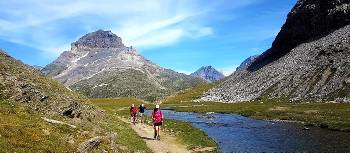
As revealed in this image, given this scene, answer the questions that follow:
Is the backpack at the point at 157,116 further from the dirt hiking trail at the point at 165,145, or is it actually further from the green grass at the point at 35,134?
the green grass at the point at 35,134

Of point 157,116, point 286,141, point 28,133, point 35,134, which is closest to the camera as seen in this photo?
point 28,133

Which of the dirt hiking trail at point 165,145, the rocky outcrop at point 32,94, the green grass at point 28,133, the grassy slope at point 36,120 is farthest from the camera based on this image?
the dirt hiking trail at point 165,145

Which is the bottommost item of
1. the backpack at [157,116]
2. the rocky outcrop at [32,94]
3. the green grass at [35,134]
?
the green grass at [35,134]

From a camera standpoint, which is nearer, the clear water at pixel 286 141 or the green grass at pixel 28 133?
the green grass at pixel 28 133

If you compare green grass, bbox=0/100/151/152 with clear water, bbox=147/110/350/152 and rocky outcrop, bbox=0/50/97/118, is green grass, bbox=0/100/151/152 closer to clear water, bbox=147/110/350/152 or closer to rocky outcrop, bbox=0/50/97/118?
rocky outcrop, bbox=0/50/97/118

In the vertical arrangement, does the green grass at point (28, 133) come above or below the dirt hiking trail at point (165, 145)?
above

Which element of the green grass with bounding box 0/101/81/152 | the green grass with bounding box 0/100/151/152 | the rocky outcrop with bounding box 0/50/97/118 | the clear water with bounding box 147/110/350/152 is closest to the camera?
the green grass with bounding box 0/101/81/152

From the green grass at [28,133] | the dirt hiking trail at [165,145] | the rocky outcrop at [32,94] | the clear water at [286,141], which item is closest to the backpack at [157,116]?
the dirt hiking trail at [165,145]

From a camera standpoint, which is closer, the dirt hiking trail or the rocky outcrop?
the rocky outcrop

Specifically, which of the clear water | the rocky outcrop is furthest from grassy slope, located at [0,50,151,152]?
the clear water

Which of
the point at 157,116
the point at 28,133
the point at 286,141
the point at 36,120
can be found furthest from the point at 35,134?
the point at 286,141

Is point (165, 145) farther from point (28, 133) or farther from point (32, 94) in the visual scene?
point (28, 133)

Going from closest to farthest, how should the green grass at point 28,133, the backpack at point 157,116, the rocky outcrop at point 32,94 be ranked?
the green grass at point 28,133, the rocky outcrop at point 32,94, the backpack at point 157,116

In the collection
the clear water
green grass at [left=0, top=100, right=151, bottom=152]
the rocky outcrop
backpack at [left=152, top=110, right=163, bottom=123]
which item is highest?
the rocky outcrop
